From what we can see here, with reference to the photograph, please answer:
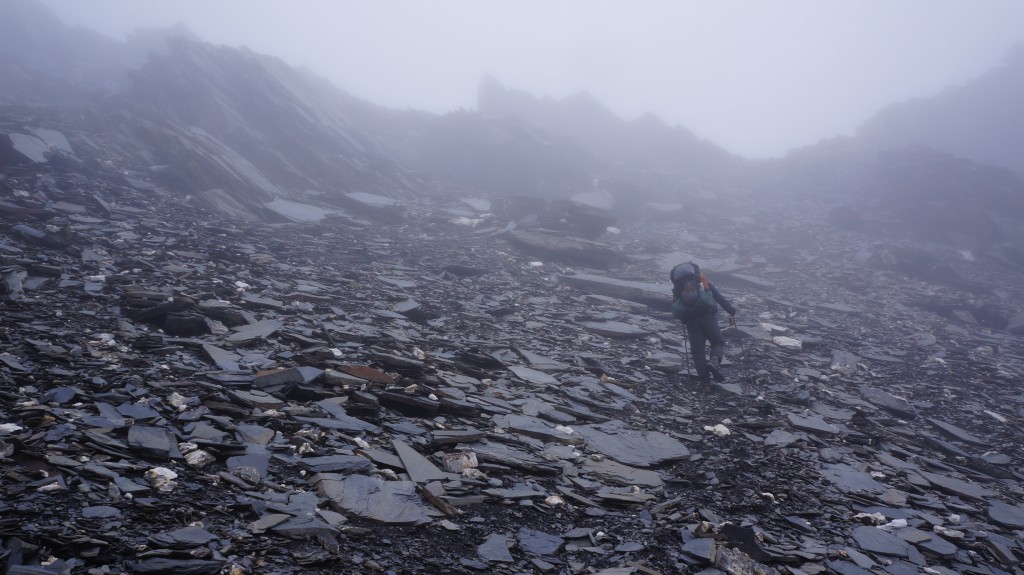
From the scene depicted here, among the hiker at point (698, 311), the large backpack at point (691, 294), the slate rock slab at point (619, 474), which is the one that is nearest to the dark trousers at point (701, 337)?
the hiker at point (698, 311)

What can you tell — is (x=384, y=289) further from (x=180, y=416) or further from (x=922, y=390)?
(x=922, y=390)

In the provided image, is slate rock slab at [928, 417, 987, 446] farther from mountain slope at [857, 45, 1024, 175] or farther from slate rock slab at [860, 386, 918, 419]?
mountain slope at [857, 45, 1024, 175]

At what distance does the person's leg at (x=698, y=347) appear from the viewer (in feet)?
23.7

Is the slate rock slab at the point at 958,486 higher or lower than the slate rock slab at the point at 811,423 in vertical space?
lower

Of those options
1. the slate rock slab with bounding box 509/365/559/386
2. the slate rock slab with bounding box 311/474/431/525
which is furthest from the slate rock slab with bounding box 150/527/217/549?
the slate rock slab with bounding box 509/365/559/386

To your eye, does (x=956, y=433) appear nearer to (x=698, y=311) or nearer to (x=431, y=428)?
(x=698, y=311)

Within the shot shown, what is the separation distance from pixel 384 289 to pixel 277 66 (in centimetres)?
1943

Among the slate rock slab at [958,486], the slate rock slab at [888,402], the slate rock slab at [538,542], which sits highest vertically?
the slate rock slab at [888,402]

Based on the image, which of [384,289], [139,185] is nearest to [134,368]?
[384,289]

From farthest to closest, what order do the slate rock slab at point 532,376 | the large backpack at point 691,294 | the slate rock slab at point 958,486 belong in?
the large backpack at point 691,294, the slate rock slab at point 532,376, the slate rock slab at point 958,486

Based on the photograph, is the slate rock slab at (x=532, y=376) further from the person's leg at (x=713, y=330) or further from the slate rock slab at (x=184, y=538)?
the slate rock slab at (x=184, y=538)

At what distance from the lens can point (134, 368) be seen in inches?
177

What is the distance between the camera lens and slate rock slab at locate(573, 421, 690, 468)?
482 cm

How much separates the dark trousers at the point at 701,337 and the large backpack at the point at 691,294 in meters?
0.12
